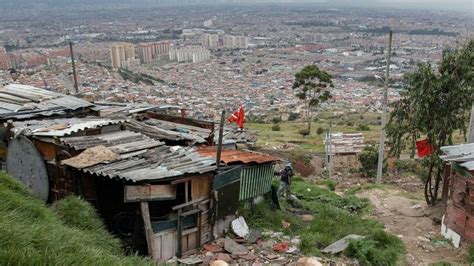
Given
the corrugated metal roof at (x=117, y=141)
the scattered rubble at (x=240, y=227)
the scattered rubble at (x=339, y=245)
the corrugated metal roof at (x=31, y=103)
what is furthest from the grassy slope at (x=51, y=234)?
the scattered rubble at (x=339, y=245)

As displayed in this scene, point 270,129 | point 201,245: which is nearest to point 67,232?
point 201,245

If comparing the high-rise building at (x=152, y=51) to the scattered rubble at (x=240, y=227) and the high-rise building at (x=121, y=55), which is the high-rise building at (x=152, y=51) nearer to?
the high-rise building at (x=121, y=55)

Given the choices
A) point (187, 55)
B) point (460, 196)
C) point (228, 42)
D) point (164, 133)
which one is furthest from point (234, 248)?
point (228, 42)

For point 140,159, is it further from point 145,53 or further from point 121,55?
point 145,53

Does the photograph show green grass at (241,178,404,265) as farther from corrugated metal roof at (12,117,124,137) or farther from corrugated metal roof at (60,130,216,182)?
corrugated metal roof at (12,117,124,137)

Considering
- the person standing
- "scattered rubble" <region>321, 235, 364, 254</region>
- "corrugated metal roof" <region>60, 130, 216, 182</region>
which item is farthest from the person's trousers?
"corrugated metal roof" <region>60, 130, 216, 182</region>
